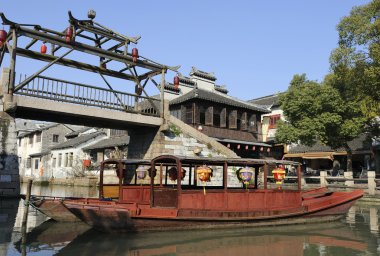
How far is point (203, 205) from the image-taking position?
1045 centimetres

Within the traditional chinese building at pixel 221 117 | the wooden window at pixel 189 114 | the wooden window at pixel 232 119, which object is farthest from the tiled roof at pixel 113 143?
the wooden window at pixel 232 119

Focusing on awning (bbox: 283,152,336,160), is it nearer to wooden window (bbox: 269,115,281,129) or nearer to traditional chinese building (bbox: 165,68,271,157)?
traditional chinese building (bbox: 165,68,271,157)

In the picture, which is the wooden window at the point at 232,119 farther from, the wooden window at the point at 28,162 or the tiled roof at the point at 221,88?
the wooden window at the point at 28,162

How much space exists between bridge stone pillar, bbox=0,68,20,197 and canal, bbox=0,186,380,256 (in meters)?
1.10

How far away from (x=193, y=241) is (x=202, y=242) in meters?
0.24

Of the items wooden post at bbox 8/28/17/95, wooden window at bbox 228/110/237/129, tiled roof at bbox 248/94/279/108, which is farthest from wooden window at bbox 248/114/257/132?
wooden post at bbox 8/28/17/95

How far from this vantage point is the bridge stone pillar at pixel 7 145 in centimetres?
1254

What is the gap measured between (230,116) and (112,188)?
13.4 meters

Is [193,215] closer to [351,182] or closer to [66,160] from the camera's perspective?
[351,182]

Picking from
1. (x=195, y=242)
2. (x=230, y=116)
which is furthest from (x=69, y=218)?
(x=230, y=116)

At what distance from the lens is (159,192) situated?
1098 centimetres

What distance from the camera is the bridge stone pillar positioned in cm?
1254

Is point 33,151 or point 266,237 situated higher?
point 33,151

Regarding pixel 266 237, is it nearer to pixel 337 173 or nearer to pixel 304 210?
pixel 304 210
